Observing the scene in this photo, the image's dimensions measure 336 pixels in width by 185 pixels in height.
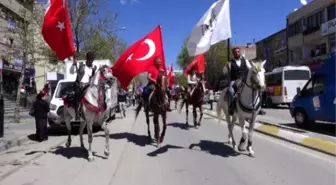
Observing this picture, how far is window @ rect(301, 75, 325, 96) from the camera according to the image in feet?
52.4

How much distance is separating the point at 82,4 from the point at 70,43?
18943mm

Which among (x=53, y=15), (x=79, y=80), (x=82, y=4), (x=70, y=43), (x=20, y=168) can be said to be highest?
(x=82, y=4)

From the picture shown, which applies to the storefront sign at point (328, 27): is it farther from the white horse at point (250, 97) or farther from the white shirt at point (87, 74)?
the white shirt at point (87, 74)

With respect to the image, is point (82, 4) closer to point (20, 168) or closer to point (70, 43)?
point (70, 43)

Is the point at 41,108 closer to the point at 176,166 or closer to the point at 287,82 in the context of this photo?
the point at 176,166

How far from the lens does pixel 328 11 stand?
45781mm

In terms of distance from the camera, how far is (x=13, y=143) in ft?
47.2

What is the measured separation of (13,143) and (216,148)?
22.2 ft

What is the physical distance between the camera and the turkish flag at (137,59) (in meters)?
12.6

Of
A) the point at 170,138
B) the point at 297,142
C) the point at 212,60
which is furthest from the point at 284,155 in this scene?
the point at 212,60

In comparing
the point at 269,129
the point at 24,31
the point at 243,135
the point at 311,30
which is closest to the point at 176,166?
the point at 243,135

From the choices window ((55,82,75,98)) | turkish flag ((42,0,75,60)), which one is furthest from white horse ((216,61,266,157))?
window ((55,82,75,98))

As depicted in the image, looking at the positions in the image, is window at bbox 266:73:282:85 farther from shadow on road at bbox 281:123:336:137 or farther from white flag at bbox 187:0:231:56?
white flag at bbox 187:0:231:56

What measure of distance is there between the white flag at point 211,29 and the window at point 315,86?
473 cm
